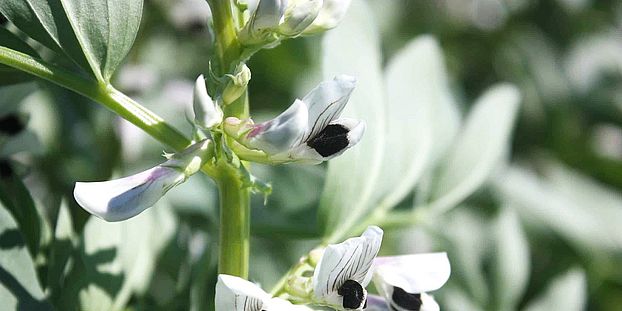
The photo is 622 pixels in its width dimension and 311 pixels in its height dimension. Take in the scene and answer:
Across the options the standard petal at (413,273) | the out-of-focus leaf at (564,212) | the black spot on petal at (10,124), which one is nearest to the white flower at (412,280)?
the standard petal at (413,273)

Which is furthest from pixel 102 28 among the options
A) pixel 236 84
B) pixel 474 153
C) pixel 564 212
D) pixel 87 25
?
pixel 564 212

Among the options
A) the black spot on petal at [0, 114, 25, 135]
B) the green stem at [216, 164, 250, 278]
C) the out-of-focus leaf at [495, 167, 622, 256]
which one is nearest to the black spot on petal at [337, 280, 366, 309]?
the green stem at [216, 164, 250, 278]

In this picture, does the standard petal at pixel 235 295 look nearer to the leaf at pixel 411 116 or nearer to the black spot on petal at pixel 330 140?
the black spot on petal at pixel 330 140

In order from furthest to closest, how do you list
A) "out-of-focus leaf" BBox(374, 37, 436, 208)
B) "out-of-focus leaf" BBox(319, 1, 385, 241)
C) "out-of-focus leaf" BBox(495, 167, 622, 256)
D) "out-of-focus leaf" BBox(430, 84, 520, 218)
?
"out-of-focus leaf" BBox(495, 167, 622, 256), "out-of-focus leaf" BBox(430, 84, 520, 218), "out-of-focus leaf" BBox(374, 37, 436, 208), "out-of-focus leaf" BBox(319, 1, 385, 241)

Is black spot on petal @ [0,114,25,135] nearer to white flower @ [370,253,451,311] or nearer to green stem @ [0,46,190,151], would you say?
green stem @ [0,46,190,151]

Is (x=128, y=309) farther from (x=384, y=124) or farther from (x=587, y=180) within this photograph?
(x=587, y=180)

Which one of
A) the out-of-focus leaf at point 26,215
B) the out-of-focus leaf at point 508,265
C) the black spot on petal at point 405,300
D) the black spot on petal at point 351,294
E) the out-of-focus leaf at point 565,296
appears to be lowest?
the out-of-focus leaf at point 565,296

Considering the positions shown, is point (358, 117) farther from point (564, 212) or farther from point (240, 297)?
point (564, 212)
